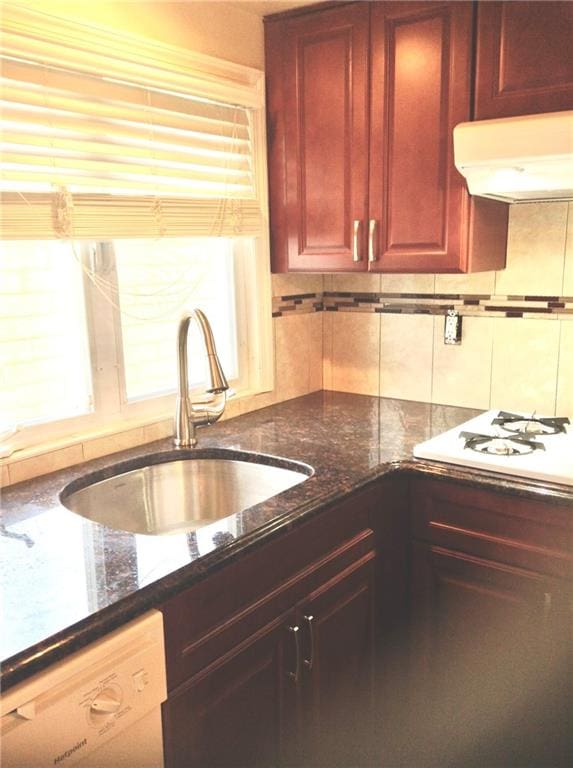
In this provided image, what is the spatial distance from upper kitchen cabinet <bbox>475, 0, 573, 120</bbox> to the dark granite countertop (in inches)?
36.2

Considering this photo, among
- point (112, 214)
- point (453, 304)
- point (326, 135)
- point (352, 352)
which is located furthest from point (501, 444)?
point (112, 214)

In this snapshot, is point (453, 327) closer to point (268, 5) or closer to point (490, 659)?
point (490, 659)

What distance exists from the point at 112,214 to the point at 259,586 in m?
0.98

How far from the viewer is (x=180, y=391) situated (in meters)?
1.86

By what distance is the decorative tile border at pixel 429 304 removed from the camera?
2.06 m

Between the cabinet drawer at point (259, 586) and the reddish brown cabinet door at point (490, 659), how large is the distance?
26 centimetres

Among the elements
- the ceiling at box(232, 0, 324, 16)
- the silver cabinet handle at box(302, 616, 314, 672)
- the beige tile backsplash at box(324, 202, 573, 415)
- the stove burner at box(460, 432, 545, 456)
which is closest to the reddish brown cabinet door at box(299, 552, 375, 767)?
the silver cabinet handle at box(302, 616, 314, 672)

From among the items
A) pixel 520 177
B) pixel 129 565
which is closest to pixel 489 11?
pixel 520 177

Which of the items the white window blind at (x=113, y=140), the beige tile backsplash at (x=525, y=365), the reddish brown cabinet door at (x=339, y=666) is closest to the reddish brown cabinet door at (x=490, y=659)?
the reddish brown cabinet door at (x=339, y=666)

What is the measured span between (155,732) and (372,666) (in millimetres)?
819

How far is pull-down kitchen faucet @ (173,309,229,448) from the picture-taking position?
1726 mm

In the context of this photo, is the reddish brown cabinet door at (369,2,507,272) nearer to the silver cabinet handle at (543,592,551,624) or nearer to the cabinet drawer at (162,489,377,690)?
the cabinet drawer at (162,489,377,690)

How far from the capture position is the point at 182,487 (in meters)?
1.86

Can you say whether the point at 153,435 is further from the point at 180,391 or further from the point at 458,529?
the point at 458,529
